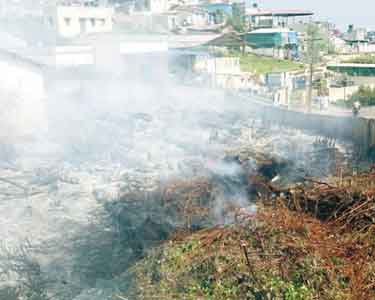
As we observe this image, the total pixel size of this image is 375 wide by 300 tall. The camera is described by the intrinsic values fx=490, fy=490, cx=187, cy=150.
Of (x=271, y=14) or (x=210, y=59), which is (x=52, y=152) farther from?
(x=271, y=14)

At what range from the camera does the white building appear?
3170 centimetres

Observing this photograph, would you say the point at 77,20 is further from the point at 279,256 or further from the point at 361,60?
the point at 279,256

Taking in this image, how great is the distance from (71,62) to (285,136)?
34.5 ft

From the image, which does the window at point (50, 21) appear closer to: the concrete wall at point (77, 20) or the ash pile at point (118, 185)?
the concrete wall at point (77, 20)

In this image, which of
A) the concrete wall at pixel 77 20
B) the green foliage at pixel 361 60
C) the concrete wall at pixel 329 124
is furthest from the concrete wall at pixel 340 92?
the concrete wall at pixel 77 20

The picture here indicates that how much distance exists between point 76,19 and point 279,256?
101 feet

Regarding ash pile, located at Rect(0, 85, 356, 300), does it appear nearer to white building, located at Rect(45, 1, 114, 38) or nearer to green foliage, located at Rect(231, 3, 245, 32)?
white building, located at Rect(45, 1, 114, 38)

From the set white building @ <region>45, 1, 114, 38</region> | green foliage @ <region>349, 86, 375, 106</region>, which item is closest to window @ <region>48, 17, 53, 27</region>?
white building @ <region>45, 1, 114, 38</region>

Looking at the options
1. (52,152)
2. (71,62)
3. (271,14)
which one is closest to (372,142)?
(52,152)

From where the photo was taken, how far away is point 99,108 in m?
17.4

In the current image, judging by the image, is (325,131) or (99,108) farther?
(99,108)

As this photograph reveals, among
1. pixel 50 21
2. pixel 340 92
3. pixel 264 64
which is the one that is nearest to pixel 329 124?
pixel 340 92

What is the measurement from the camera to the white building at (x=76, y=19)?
3170 centimetres

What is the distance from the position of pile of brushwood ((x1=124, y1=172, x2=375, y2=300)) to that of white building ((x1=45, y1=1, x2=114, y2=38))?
2704 cm
